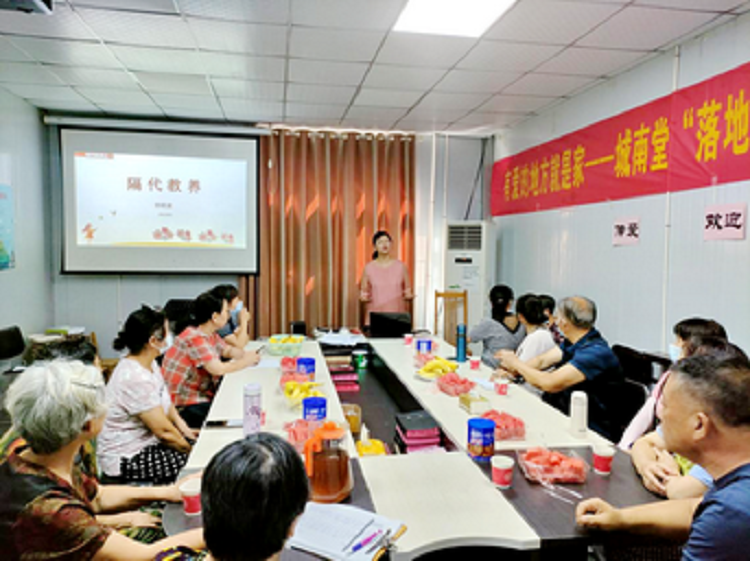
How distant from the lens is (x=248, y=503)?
3.18 feet

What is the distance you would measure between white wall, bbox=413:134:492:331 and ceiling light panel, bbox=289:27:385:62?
2.58 metres

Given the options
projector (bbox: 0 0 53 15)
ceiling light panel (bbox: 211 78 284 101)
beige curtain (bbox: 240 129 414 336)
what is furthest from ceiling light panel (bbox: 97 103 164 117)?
projector (bbox: 0 0 53 15)

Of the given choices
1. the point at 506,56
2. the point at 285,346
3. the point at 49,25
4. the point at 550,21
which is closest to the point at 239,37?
the point at 49,25

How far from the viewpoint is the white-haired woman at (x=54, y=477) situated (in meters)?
1.21

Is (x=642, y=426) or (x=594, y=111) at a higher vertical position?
(x=594, y=111)

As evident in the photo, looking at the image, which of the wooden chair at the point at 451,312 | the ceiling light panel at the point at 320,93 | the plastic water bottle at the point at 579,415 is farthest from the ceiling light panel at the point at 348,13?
the wooden chair at the point at 451,312

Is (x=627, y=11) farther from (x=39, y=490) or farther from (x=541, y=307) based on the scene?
(x=39, y=490)

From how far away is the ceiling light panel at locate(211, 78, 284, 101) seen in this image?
13.2 feet

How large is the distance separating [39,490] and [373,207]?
15.8 feet

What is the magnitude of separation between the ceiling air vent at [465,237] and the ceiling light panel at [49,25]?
3.63 m

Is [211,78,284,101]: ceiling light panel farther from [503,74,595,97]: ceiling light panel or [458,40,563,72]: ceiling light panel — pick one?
[503,74,595,97]: ceiling light panel

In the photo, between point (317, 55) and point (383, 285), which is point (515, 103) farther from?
point (383, 285)

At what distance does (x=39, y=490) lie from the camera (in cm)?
125

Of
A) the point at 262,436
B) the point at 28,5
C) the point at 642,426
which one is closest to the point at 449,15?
the point at 28,5
